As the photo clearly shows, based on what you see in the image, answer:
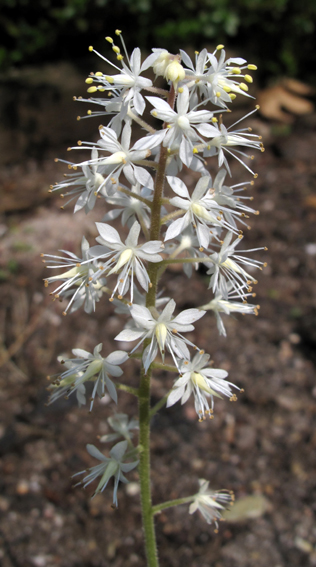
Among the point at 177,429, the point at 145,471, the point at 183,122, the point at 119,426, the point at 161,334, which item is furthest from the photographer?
the point at 177,429

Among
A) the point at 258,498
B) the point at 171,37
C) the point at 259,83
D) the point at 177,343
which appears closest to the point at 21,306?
the point at 258,498

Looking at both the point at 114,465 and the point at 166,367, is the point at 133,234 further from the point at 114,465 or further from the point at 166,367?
the point at 114,465

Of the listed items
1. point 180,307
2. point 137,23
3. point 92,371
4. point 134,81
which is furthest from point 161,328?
point 137,23

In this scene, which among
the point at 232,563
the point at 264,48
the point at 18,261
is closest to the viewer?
the point at 232,563

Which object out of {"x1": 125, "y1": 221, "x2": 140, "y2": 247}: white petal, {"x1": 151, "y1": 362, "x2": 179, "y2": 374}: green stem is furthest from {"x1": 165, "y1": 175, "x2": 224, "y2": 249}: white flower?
{"x1": 151, "y1": 362, "x2": 179, "y2": 374}: green stem

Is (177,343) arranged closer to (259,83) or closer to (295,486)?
(295,486)

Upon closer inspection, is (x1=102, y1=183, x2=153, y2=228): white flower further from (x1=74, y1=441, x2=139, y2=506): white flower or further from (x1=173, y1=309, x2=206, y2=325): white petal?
(x1=74, y1=441, x2=139, y2=506): white flower
